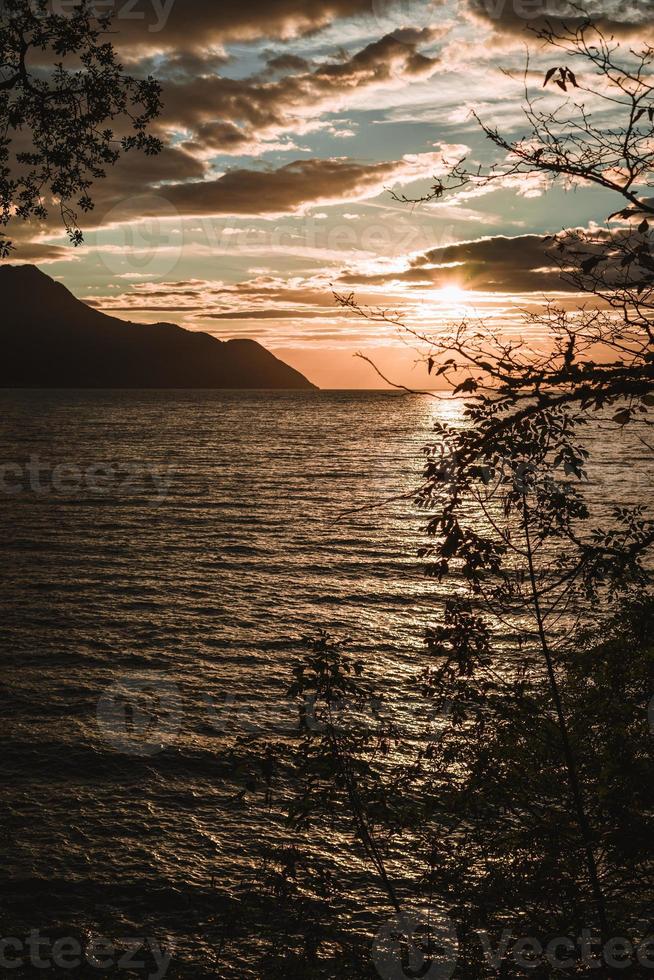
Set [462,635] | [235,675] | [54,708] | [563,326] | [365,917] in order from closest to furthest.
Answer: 1. [563,326]
2. [462,635]
3. [365,917]
4. [54,708]
5. [235,675]

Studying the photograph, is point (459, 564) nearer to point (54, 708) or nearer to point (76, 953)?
point (54, 708)

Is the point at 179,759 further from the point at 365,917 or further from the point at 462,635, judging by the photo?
the point at 462,635

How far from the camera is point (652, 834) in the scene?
6812 millimetres

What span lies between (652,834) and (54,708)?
19.9 meters

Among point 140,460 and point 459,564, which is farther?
point 140,460

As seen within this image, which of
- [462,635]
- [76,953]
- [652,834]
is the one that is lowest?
[76,953]

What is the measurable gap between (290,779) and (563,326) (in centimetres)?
1560

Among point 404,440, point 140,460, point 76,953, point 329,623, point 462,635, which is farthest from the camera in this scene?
point 404,440

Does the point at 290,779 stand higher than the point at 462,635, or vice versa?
the point at 462,635

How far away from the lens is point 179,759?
19969 millimetres

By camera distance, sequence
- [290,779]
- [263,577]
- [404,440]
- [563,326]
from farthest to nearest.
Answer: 1. [404,440]
2. [263,577]
3. [290,779]
4. [563,326]

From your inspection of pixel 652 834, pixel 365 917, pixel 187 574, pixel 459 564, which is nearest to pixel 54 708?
pixel 365 917

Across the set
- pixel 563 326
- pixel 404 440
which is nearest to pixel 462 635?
pixel 563 326

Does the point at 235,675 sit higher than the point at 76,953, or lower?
higher
